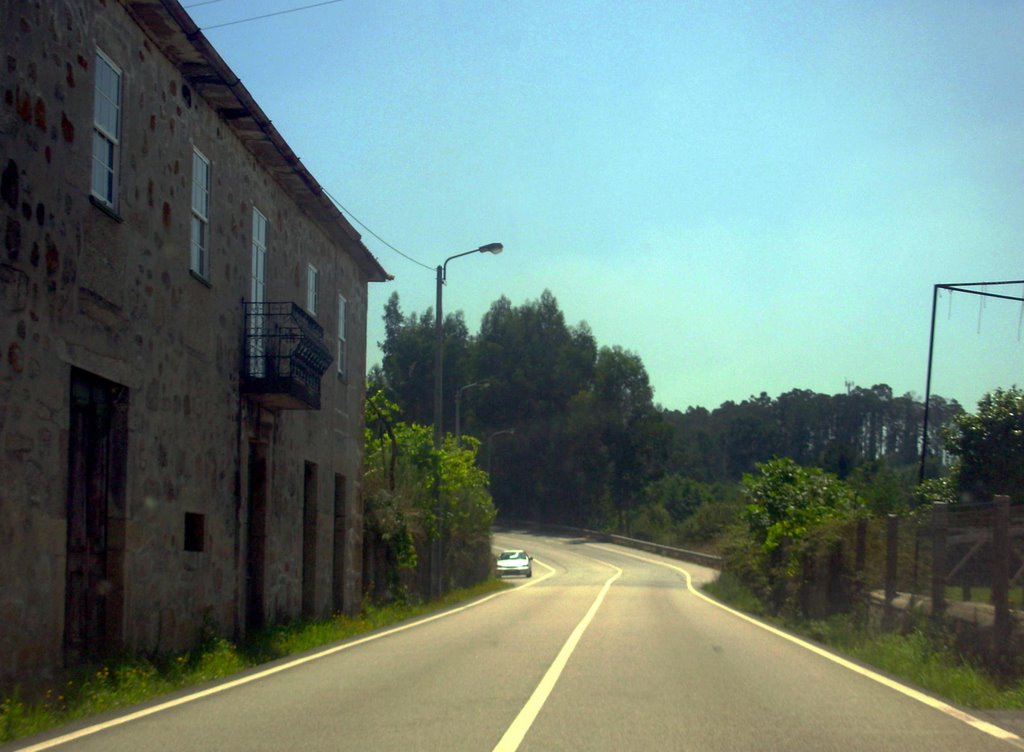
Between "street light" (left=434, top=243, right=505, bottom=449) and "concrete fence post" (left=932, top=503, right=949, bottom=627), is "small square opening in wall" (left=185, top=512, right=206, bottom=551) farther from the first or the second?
"street light" (left=434, top=243, right=505, bottom=449)

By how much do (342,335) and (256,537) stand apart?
6951mm

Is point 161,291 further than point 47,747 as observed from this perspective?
Yes

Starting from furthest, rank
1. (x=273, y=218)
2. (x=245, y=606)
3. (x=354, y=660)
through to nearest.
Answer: (x=273, y=218)
(x=245, y=606)
(x=354, y=660)

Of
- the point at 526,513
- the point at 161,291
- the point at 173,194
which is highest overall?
the point at 173,194

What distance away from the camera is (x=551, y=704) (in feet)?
33.0

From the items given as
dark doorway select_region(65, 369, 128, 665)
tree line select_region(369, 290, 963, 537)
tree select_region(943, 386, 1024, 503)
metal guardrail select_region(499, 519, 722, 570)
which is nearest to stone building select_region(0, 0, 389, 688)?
dark doorway select_region(65, 369, 128, 665)

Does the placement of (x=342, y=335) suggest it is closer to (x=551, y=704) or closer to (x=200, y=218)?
(x=200, y=218)

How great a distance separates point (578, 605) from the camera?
28641 mm

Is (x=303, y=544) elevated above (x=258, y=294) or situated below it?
below

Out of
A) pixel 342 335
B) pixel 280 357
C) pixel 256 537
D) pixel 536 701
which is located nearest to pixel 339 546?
pixel 342 335

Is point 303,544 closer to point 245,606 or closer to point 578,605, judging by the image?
point 245,606

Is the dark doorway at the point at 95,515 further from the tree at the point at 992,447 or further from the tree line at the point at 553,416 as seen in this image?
the tree line at the point at 553,416

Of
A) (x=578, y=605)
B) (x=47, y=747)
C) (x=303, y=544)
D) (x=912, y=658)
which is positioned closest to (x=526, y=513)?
(x=578, y=605)

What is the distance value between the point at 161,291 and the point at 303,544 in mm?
8824
